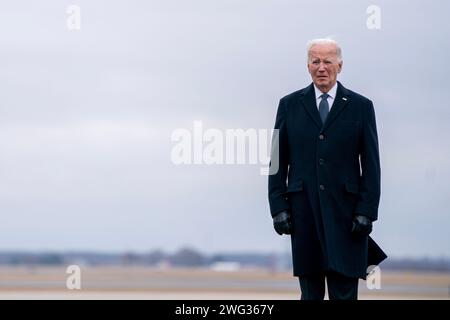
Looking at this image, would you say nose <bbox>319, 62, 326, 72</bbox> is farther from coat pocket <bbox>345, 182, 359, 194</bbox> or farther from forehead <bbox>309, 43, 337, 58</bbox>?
coat pocket <bbox>345, 182, 359, 194</bbox>

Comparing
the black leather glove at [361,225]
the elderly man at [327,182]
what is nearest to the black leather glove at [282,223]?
the elderly man at [327,182]

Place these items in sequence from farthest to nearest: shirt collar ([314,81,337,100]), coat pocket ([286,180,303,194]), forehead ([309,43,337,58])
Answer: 1. shirt collar ([314,81,337,100])
2. coat pocket ([286,180,303,194])
3. forehead ([309,43,337,58])

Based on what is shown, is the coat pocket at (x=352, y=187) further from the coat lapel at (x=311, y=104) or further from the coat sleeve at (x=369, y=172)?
the coat lapel at (x=311, y=104)

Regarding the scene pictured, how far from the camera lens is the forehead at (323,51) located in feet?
25.9

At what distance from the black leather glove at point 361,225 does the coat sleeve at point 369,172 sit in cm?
3

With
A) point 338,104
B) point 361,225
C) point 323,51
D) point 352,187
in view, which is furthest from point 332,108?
point 361,225

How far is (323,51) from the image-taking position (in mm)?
7898

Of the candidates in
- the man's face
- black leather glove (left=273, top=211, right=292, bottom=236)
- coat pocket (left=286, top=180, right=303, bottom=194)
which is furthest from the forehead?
black leather glove (left=273, top=211, right=292, bottom=236)

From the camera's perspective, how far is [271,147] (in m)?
8.21

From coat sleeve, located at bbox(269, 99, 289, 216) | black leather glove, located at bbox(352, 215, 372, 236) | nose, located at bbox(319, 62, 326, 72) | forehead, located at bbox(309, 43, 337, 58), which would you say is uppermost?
forehead, located at bbox(309, 43, 337, 58)

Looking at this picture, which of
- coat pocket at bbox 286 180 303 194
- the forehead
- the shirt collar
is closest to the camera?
the forehead

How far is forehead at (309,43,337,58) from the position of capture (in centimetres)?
790
